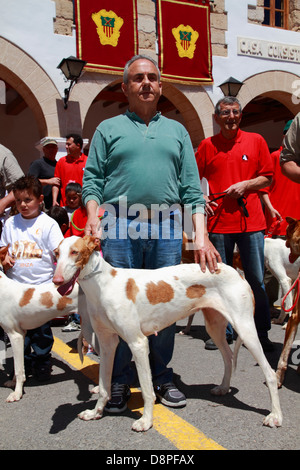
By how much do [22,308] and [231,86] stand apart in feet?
30.9

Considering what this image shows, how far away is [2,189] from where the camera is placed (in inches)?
177

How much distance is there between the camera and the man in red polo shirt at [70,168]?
716cm

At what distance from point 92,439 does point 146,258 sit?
4.04 feet

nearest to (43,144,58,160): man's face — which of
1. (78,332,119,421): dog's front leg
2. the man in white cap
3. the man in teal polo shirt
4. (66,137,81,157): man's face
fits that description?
the man in white cap

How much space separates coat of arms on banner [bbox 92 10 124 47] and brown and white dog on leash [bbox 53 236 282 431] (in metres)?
8.88

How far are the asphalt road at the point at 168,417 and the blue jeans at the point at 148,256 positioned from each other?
25cm

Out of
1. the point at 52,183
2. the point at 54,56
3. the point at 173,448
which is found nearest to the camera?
the point at 173,448

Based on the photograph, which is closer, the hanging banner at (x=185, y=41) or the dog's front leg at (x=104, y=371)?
the dog's front leg at (x=104, y=371)

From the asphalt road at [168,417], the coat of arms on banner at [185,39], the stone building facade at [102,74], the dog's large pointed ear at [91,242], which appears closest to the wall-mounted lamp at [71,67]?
the stone building facade at [102,74]

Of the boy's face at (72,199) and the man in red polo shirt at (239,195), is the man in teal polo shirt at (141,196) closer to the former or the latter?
the man in red polo shirt at (239,195)

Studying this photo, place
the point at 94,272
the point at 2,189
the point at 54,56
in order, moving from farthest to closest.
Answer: the point at 54,56, the point at 2,189, the point at 94,272
